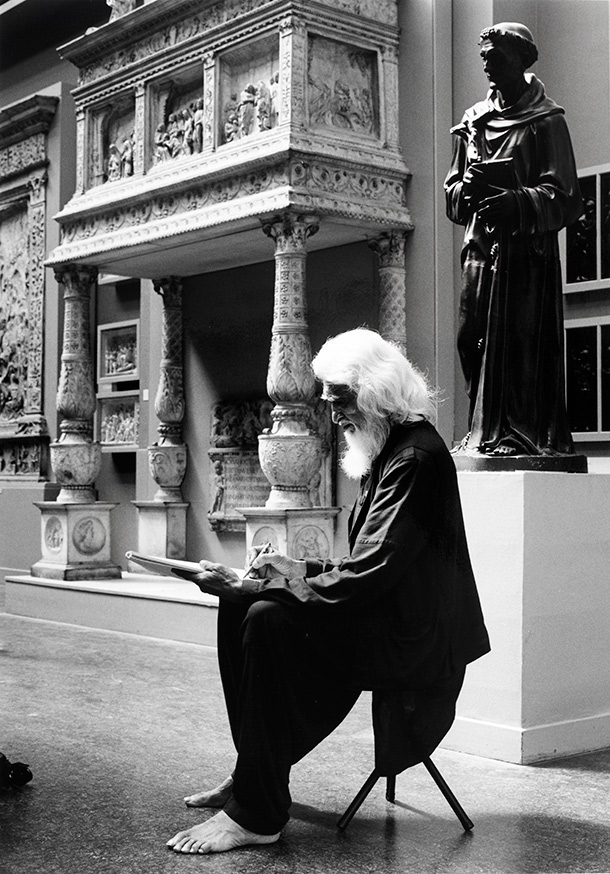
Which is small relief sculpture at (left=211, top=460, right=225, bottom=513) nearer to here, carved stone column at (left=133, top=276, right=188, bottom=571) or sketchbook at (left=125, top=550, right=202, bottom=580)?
carved stone column at (left=133, top=276, right=188, bottom=571)

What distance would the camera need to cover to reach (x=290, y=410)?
9.31m

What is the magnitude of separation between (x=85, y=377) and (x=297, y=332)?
3.08 meters

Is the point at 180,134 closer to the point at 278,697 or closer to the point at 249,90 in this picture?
the point at 249,90

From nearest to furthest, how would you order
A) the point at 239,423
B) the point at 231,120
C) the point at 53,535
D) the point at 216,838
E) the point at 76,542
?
the point at 216,838
the point at 231,120
the point at 76,542
the point at 53,535
the point at 239,423

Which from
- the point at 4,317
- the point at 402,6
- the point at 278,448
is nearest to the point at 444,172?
the point at 402,6

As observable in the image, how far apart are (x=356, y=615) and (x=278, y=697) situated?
15.1 inches

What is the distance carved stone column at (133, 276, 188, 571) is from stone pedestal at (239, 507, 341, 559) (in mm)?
2930

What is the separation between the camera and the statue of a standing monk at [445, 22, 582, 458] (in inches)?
238

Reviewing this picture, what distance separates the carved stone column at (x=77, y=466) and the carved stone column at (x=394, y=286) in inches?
123

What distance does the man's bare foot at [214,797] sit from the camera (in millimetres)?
4715

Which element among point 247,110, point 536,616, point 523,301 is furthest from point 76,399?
point 536,616

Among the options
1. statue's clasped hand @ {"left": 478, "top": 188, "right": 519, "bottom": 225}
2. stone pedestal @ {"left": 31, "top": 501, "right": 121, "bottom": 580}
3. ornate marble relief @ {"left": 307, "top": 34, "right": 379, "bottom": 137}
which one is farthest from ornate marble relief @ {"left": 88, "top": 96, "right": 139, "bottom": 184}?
statue's clasped hand @ {"left": 478, "top": 188, "right": 519, "bottom": 225}

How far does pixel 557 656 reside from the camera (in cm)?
Answer: 572

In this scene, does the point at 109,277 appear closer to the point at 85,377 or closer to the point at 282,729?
the point at 85,377
